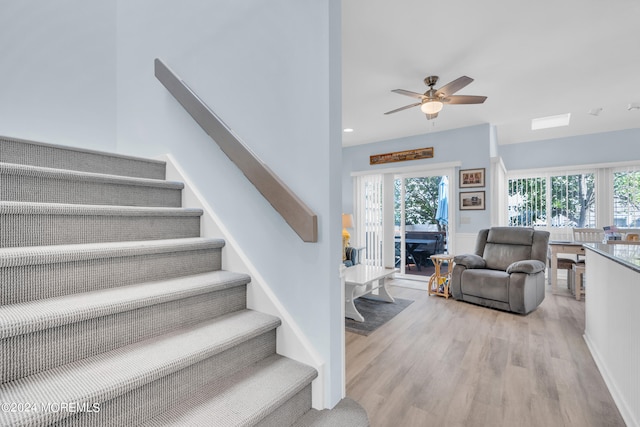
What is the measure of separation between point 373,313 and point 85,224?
9.56 feet

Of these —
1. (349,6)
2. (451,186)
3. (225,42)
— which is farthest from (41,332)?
(451,186)

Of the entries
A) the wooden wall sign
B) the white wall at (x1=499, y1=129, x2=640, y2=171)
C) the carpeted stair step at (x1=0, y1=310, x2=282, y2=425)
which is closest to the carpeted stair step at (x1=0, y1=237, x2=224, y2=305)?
the carpeted stair step at (x1=0, y1=310, x2=282, y2=425)

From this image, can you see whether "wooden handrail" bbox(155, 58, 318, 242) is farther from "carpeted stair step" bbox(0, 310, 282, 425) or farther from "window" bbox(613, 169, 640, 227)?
"window" bbox(613, 169, 640, 227)

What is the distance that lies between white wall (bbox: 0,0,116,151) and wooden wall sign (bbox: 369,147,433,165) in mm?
4578

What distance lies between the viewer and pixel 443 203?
18.0ft

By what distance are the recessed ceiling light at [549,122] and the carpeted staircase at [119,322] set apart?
603 centimetres

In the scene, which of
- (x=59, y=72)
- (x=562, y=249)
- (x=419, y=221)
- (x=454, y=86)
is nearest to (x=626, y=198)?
(x=562, y=249)

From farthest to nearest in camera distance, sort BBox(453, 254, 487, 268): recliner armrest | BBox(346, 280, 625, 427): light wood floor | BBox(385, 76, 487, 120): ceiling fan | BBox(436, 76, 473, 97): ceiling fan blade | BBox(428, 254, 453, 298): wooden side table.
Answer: BBox(428, 254, 453, 298): wooden side table < BBox(453, 254, 487, 268): recliner armrest < BBox(385, 76, 487, 120): ceiling fan < BBox(436, 76, 473, 97): ceiling fan blade < BBox(346, 280, 625, 427): light wood floor

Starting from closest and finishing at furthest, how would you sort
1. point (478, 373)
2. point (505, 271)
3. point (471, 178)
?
point (478, 373) < point (505, 271) < point (471, 178)

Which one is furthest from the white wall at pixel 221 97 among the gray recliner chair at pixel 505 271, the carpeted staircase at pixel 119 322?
the gray recliner chair at pixel 505 271

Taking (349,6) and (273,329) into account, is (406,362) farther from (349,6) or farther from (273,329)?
(349,6)

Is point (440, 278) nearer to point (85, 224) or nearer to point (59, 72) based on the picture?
point (85, 224)

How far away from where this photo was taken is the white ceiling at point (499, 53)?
2242mm

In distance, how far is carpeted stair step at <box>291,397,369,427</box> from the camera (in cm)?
128
